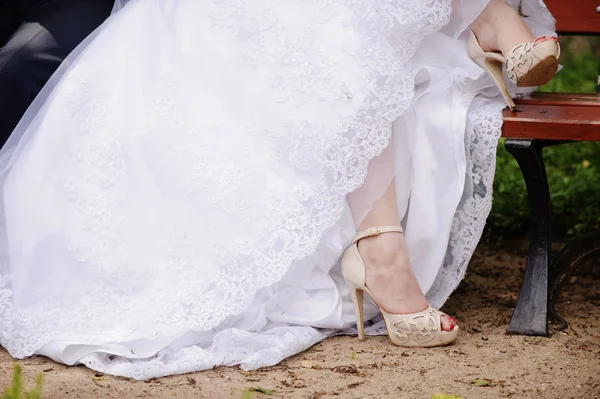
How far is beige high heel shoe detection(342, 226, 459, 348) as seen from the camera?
224 cm

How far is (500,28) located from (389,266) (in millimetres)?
746

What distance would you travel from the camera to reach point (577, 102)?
2.46m

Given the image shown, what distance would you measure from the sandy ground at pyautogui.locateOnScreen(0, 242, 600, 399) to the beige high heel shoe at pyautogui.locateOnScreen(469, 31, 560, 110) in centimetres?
67

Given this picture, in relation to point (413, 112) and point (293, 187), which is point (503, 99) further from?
point (293, 187)

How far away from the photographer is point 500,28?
2.40 metres

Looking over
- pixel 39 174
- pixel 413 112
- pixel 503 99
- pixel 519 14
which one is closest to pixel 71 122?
pixel 39 174

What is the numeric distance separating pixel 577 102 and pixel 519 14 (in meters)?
0.37

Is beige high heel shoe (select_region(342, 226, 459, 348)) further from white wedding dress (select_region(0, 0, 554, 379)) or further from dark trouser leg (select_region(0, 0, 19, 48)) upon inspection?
dark trouser leg (select_region(0, 0, 19, 48))

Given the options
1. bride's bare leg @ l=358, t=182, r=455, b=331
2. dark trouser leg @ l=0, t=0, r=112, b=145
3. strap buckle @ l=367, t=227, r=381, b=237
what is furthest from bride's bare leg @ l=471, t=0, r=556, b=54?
A: dark trouser leg @ l=0, t=0, r=112, b=145

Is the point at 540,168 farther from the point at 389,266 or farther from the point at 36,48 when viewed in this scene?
the point at 36,48

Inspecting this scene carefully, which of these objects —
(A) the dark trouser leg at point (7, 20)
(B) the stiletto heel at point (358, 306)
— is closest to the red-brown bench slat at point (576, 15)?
(B) the stiletto heel at point (358, 306)

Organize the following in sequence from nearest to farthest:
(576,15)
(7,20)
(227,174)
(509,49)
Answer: (227,174) → (509,49) → (7,20) → (576,15)

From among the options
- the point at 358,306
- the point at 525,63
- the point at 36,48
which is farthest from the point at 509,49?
the point at 36,48

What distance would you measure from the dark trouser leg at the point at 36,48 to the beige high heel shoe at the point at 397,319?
1.08 metres
